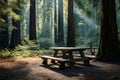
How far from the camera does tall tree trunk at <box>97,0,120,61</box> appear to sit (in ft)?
40.0

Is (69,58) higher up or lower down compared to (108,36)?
lower down

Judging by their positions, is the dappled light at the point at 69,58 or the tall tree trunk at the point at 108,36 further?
the tall tree trunk at the point at 108,36

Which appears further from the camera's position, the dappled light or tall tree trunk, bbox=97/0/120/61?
tall tree trunk, bbox=97/0/120/61

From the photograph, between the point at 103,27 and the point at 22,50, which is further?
the point at 22,50

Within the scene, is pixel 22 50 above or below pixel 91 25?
below

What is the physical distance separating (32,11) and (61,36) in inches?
245

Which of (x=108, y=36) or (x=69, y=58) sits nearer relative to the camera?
(x=69, y=58)

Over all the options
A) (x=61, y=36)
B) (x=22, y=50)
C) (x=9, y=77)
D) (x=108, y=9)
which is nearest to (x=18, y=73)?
(x=9, y=77)

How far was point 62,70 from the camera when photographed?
32.0 feet

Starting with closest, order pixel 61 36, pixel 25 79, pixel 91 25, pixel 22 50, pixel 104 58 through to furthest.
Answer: pixel 25 79, pixel 104 58, pixel 22 50, pixel 61 36, pixel 91 25

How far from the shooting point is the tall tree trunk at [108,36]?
40.0 feet

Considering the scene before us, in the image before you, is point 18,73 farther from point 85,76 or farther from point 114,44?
point 114,44

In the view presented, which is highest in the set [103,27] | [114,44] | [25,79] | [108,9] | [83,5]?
[83,5]

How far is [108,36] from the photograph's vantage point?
40.4 feet
